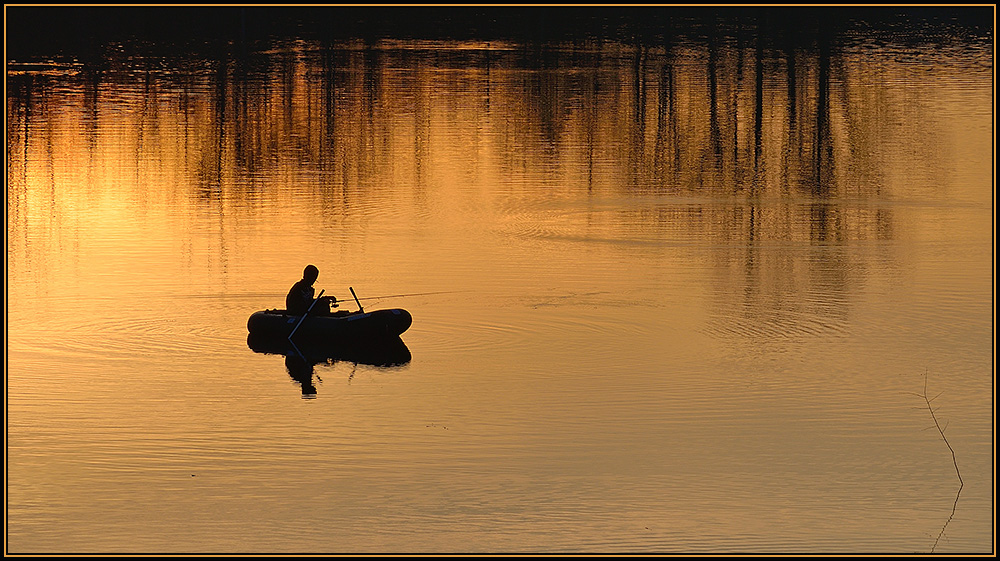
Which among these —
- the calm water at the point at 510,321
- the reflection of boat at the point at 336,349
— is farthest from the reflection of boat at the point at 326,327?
the calm water at the point at 510,321

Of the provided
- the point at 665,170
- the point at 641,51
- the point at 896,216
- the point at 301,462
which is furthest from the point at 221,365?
the point at 641,51

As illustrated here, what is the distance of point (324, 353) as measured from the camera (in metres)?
19.7

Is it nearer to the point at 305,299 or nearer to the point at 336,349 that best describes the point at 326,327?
the point at 336,349

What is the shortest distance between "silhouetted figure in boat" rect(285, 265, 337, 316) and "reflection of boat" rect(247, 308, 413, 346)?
0.35 feet

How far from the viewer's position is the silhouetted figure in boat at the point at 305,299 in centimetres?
2000

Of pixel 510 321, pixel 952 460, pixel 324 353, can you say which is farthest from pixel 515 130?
pixel 952 460

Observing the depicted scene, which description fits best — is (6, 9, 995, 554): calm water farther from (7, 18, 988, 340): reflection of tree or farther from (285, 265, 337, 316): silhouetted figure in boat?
(285, 265, 337, 316): silhouetted figure in boat

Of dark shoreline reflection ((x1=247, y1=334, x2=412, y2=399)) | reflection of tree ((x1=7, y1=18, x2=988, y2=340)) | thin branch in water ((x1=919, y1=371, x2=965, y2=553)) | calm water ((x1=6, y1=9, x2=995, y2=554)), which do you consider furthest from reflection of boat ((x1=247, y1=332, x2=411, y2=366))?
reflection of tree ((x1=7, y1=18, x2=988, y2=340))

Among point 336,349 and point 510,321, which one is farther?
point 510,321

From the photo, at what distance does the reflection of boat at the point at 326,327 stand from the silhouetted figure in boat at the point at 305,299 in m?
0.11

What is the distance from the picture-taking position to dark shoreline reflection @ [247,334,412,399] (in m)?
19.0

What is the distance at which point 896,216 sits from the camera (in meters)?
28.0

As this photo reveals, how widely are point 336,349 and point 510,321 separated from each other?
2088 mm

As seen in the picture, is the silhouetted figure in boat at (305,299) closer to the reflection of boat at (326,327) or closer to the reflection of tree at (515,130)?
the reflection of boat at (326,327)
